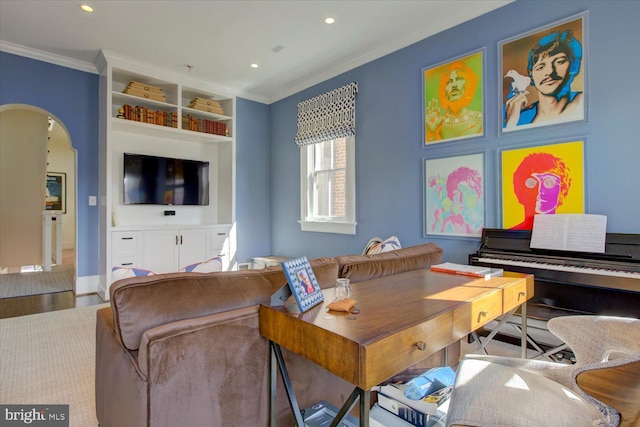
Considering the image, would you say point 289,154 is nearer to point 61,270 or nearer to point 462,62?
point 462,62

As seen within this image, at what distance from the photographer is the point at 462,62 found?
3.29 m

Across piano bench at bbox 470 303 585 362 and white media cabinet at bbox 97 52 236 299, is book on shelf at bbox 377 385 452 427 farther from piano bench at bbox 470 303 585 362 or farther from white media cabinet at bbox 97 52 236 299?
white media cabinet at bbox 97 52 236 299

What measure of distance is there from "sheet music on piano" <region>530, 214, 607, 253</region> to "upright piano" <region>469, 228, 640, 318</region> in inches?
1.7

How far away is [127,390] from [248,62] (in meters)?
4.10

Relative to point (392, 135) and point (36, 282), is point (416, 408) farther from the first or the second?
point (36, 282)

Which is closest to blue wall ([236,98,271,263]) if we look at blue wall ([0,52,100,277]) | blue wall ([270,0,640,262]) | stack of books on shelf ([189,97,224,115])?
blue wall ([270,0,640,262])

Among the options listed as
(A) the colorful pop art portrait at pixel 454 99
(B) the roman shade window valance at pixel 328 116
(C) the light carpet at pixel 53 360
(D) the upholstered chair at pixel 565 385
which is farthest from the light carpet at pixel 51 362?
(A) the colorful pop art portrait at pixel 454 99

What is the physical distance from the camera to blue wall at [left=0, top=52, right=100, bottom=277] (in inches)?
156

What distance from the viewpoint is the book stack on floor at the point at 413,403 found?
1.28m

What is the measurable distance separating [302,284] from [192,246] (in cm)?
404

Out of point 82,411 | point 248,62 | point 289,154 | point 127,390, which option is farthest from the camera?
point 289,154

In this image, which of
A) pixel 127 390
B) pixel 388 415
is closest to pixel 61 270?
pixel 127 390

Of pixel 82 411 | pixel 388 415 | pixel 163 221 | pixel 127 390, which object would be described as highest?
pixel 163 221

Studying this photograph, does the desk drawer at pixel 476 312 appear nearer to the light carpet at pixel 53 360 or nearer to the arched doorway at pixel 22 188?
the light carpet at pixel 53 360
